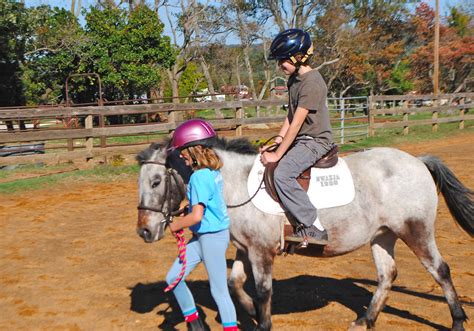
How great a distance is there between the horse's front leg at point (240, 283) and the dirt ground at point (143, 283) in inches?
10.0

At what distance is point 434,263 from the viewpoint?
439 centimetres

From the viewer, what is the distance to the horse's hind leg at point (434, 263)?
4.33m

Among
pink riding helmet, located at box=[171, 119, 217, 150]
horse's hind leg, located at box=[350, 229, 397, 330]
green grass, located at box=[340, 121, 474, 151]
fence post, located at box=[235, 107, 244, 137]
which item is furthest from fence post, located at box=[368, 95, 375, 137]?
pink riding helmet, located at box=[171, 119, 217, 150]

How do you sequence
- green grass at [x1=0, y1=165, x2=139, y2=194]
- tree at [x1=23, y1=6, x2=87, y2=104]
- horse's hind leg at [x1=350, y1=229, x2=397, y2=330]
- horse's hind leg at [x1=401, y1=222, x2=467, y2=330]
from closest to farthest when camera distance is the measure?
horse's hind leg at [x1=401, y1=222, x2=467, y2=330] < horse's hind leg at [x1=350, y1=229, x2=397, y2=330] < green grass at [x1=0, y1=165, x2=139, y2=194] < tree at [x1=23, y1=6, x2=87, y2=104]

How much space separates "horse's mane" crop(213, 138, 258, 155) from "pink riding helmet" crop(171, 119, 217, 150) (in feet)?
2.21

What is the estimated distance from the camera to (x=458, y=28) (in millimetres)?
46344

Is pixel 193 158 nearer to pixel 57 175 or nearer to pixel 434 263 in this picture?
pixel 434 263

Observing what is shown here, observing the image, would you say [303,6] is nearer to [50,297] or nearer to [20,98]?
[20,98]

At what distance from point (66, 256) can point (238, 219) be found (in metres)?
3.66

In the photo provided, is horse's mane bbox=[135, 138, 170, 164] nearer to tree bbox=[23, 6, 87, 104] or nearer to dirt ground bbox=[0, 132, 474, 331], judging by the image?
dirt ground bbox=[0, 132, 474, 331]

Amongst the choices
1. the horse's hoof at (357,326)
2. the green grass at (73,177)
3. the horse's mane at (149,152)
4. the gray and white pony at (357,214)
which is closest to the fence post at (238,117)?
the green grass at (73,177)

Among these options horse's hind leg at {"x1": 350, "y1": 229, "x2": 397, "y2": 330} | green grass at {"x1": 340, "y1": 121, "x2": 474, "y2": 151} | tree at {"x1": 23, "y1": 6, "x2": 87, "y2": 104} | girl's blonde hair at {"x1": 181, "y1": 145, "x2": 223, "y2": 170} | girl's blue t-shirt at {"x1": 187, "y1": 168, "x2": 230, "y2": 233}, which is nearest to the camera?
girl's blue t-shirt at {"x1": 187, "y1": 168, "x2": 230, "y2": 233}

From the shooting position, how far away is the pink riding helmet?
3635 millimetres

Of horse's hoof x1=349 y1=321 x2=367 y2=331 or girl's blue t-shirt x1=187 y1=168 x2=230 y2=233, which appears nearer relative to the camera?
girl's blue t-shirt x1=187 y1=168 x2=230 y2=233
